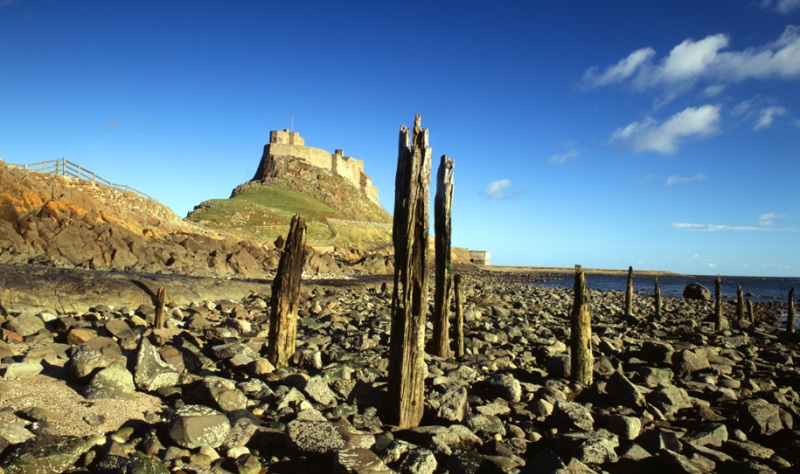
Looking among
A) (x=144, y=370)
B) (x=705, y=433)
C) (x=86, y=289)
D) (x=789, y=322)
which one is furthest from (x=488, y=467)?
(x=789, y=322)

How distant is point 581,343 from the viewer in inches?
407

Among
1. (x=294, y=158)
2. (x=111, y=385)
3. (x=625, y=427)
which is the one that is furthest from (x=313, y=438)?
(x=294, y=158)

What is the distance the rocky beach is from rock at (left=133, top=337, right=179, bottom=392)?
21 mm

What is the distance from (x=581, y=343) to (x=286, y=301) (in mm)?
6310

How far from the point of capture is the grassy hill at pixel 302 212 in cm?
6375

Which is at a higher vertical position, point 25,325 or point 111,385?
point 25,325

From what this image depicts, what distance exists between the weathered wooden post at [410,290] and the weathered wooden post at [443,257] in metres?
5.29

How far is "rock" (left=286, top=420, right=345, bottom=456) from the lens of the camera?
5434mm

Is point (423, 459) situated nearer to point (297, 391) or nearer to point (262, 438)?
point (262, 438)

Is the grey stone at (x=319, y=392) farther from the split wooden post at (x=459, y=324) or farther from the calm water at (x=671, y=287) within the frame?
the calm water at (x=671, y=287)

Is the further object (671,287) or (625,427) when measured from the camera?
(671,287)

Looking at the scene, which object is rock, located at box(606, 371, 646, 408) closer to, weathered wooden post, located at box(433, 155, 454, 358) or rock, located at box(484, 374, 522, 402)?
rock, located at box(484, 374, 522, 402)

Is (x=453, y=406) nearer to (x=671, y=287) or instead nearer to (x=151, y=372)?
(x=151, y=372)

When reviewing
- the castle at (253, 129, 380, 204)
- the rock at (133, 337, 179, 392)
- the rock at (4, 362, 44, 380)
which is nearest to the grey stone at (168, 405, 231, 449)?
the rock at (133, 337, 179, 392)
